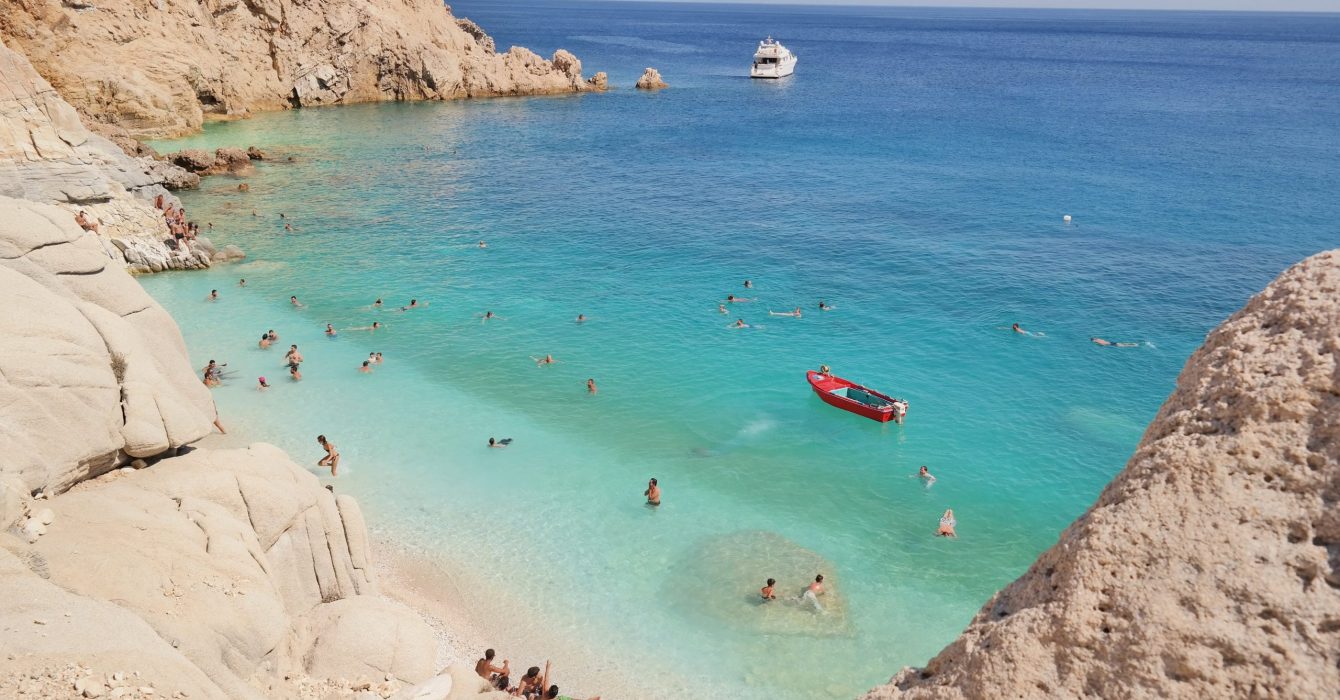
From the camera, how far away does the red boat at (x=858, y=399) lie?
26.8 m

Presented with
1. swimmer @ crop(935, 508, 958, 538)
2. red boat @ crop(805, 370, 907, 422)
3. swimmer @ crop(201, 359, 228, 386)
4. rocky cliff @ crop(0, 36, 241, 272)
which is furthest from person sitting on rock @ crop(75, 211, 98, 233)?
swimmer @ crop(935, 508, 958, 538)

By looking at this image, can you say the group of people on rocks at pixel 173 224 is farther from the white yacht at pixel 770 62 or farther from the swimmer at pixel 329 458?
the white yacht at pixel 770 62

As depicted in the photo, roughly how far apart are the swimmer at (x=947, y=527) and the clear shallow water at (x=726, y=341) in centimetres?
34

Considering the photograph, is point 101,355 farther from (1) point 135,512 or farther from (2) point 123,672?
(2) point 123,672

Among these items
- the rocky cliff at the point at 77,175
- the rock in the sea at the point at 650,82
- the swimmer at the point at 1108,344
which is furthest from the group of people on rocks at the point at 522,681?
the rock in the sea at the point at 650,82

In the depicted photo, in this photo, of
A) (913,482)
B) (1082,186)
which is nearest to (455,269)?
(913,482)

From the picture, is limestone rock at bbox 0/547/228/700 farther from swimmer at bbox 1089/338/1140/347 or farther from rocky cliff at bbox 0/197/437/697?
swimmer at bbox 1089/338/1140/347

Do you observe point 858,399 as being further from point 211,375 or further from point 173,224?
point 173,224

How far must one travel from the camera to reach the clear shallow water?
19422 mm

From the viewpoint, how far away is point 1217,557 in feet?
18.2

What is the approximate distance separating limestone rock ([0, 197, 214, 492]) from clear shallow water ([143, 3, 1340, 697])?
22.3ft

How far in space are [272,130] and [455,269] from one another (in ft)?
121

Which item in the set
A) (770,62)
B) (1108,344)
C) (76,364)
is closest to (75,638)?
(76,364)

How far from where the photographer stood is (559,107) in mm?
86625
